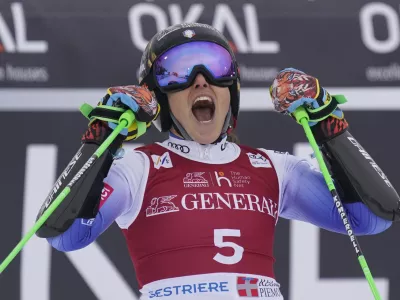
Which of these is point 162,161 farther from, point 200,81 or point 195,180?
point 200,81

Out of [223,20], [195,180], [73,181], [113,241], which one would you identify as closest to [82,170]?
[73,181]

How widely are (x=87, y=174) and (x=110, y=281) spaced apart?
1903 millimetres

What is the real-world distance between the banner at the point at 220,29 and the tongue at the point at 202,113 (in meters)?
1.52

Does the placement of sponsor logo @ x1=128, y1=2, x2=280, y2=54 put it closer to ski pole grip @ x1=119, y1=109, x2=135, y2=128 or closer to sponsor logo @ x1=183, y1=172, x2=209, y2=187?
sponsor logo @ x1=183, y1=172, x2=209, y2=187

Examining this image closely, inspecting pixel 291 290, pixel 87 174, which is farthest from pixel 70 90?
pixel 87 174

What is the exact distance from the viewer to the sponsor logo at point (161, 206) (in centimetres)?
368

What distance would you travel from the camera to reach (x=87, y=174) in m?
3.56

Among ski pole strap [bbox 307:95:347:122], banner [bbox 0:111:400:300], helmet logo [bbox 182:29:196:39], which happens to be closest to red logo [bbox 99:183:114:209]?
helmet logo [bbox 182:29:196:39]

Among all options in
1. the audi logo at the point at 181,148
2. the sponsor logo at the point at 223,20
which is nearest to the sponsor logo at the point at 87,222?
the audi logo at the point at 181,148

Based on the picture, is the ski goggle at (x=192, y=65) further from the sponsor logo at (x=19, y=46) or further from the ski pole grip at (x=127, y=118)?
the sponsor logo at (x=19, y=46)

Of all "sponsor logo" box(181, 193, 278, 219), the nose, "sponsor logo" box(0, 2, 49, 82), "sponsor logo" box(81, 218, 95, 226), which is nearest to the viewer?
"sponsor logo" box(81, 218, 95, 226)

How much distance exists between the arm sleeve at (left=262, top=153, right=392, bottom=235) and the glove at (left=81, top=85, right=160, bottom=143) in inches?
20.9

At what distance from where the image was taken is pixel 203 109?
12.6ft

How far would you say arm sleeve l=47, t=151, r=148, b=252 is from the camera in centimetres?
362
